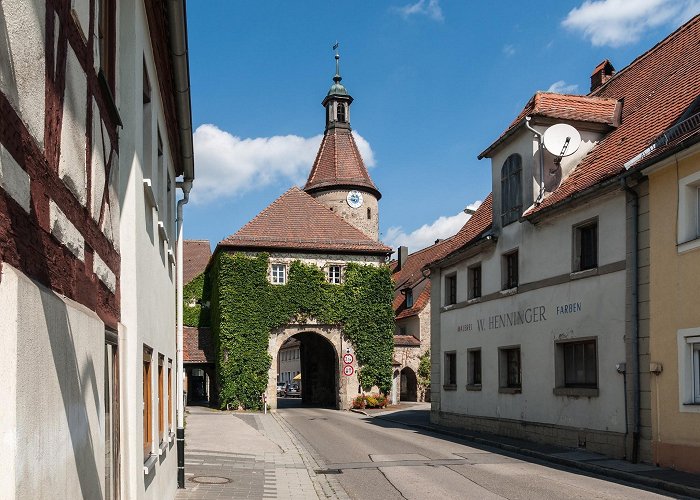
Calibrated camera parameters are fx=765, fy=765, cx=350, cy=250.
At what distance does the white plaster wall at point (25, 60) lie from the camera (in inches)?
104

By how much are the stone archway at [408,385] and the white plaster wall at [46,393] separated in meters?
46.0

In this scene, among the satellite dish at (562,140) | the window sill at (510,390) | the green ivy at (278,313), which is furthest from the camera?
the green ivy at (278,313)

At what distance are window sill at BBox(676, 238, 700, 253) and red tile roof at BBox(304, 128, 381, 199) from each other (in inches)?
1674

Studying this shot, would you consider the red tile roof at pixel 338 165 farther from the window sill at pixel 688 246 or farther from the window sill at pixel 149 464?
the window sill at pixel 149 464

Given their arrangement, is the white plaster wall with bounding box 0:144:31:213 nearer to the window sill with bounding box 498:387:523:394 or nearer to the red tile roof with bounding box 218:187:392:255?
the window sill with bounding box 498:387:523:394

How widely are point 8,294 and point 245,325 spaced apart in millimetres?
34173

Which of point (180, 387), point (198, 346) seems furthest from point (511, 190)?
point (198, 346)

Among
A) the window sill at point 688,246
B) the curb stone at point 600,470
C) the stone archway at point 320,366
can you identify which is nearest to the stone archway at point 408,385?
the stone archway at point 320,366

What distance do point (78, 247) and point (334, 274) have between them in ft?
112

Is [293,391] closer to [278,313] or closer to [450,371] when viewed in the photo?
[278,313]

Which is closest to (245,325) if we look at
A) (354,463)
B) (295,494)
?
(354,463)

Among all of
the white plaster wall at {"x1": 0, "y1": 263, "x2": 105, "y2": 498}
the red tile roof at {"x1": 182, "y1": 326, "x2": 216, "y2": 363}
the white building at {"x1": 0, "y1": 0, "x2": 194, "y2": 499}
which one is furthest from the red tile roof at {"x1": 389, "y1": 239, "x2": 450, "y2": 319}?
the white plaster wall at {"x1": 0, "y1": 263, "x2": 105, "y2": 498}

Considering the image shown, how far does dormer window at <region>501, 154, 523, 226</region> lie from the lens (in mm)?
21552

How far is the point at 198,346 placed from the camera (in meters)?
39.3
